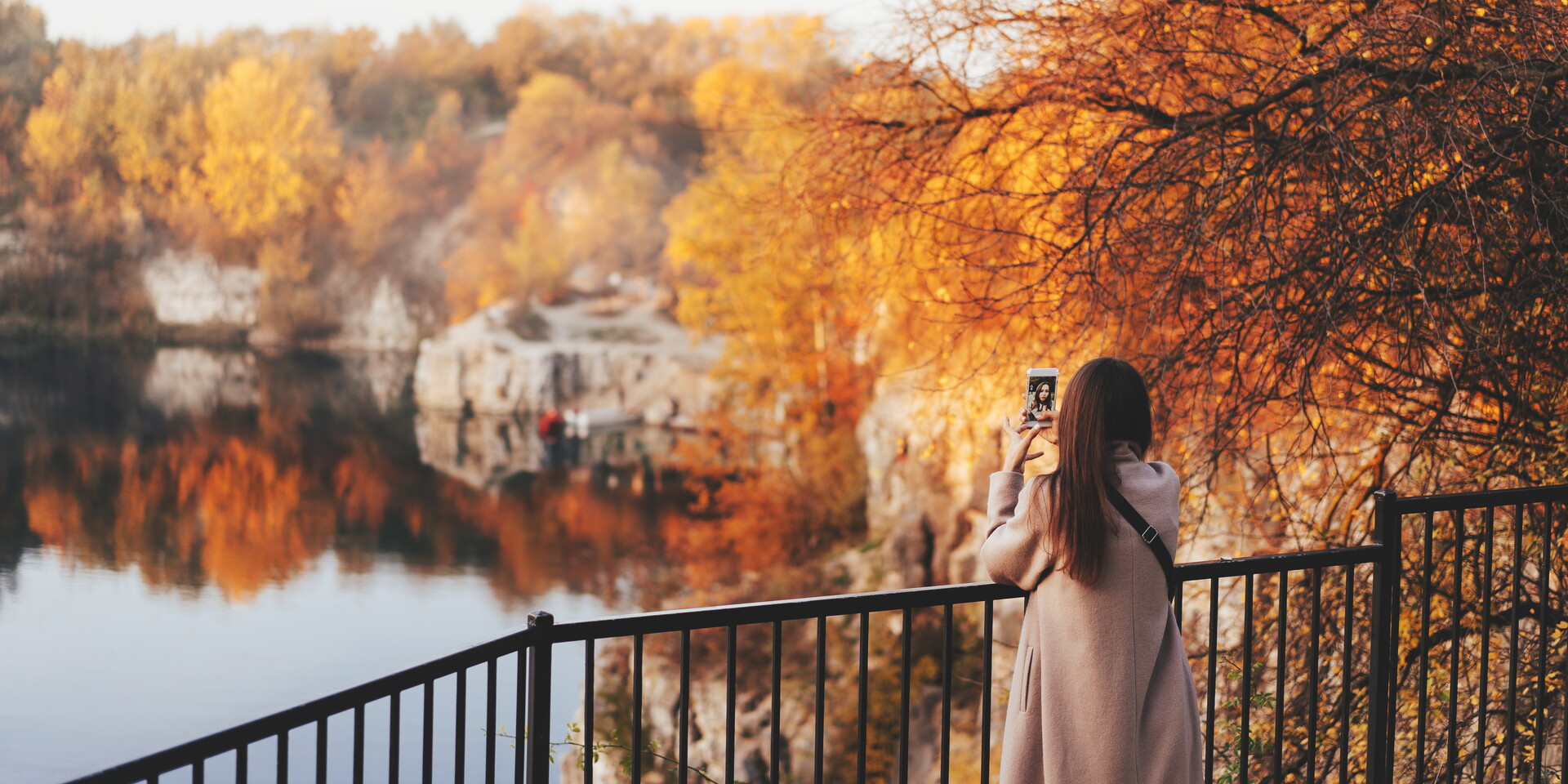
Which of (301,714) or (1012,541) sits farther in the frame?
(1012,541)

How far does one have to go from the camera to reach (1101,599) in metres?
2.11

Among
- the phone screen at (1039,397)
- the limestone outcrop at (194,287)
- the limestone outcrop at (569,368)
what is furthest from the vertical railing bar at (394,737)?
the limestone outcrop at (194,287)

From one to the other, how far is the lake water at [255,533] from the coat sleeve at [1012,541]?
66.3 ft

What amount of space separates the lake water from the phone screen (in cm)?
2034

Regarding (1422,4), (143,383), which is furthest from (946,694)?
(143,383)

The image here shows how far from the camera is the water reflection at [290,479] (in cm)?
3153

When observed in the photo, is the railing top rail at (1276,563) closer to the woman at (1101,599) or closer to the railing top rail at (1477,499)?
the railing top rail at (1477,499)

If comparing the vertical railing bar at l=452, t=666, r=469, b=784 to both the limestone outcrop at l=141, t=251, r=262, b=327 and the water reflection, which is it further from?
the limestone outcrop at l=141, t=251, r=262, b=327

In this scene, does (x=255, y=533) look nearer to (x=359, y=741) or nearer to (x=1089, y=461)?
(x=359, y=741)

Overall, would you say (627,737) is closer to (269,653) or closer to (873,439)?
(873,439)

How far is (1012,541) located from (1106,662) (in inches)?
11.1

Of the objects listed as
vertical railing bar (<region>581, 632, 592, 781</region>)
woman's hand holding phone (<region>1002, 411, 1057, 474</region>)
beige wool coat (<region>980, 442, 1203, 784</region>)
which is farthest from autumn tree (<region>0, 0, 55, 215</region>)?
beige wool coat (<region>980, 442, 1203, 784</region>)

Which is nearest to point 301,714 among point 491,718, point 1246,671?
point 491,718

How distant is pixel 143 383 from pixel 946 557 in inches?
1539
